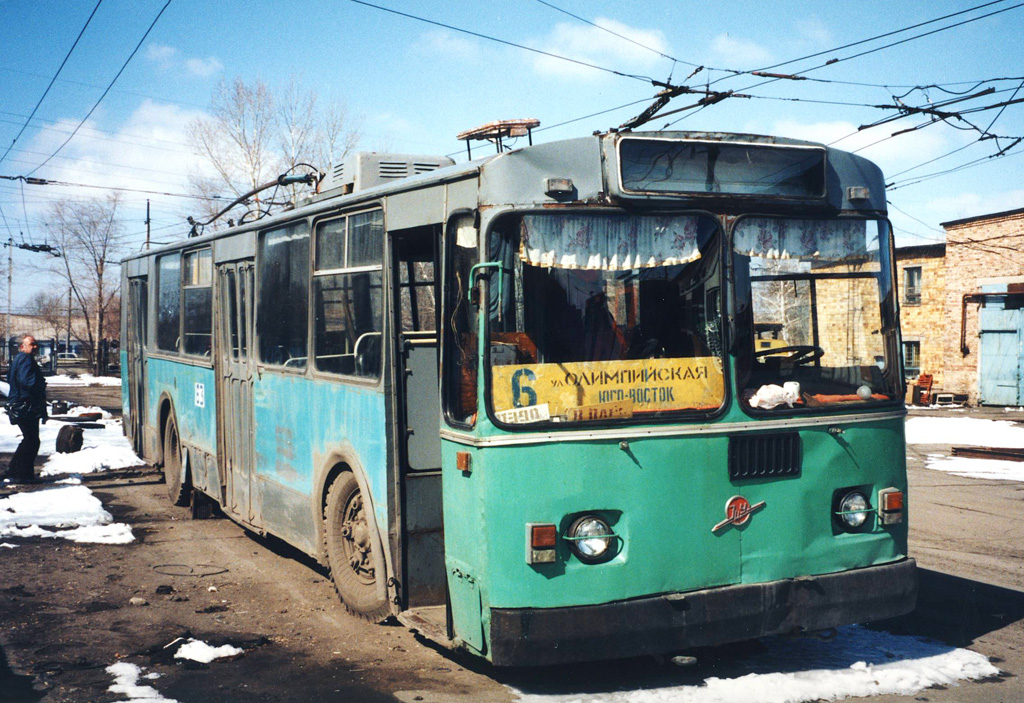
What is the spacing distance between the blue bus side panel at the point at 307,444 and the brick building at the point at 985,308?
28.5 metres

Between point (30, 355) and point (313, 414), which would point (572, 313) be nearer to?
point (313, 414)

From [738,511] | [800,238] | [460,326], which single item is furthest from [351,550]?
[800,238]

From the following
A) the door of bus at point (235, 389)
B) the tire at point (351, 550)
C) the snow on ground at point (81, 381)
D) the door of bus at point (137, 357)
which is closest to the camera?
the tire at point (351, 550)

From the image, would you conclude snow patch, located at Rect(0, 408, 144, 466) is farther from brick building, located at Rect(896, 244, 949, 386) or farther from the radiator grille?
brick building, located at Rect(896, 244, 949, 386)

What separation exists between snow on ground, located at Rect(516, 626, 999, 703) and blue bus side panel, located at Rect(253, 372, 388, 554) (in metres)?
1.90

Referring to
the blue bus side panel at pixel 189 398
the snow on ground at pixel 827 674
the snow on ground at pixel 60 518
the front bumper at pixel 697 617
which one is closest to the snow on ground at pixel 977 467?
the snow on ground at pixel 827 674

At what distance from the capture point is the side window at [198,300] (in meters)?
10.3

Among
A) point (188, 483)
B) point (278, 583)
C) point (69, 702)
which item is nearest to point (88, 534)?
point (188, 483)

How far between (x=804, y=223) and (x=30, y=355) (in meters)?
11.8

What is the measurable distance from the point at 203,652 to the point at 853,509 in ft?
12.8

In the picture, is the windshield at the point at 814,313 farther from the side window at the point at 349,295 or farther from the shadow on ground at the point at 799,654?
the side window at the point at 349,295

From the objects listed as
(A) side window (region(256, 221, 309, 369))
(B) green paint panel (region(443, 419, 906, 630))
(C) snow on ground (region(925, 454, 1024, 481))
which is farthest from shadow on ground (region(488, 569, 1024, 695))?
(C) snow on ground (region(925, 454, 1024, 481))

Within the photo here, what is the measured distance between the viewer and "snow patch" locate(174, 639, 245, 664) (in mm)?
6008

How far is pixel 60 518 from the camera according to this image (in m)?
10.4
